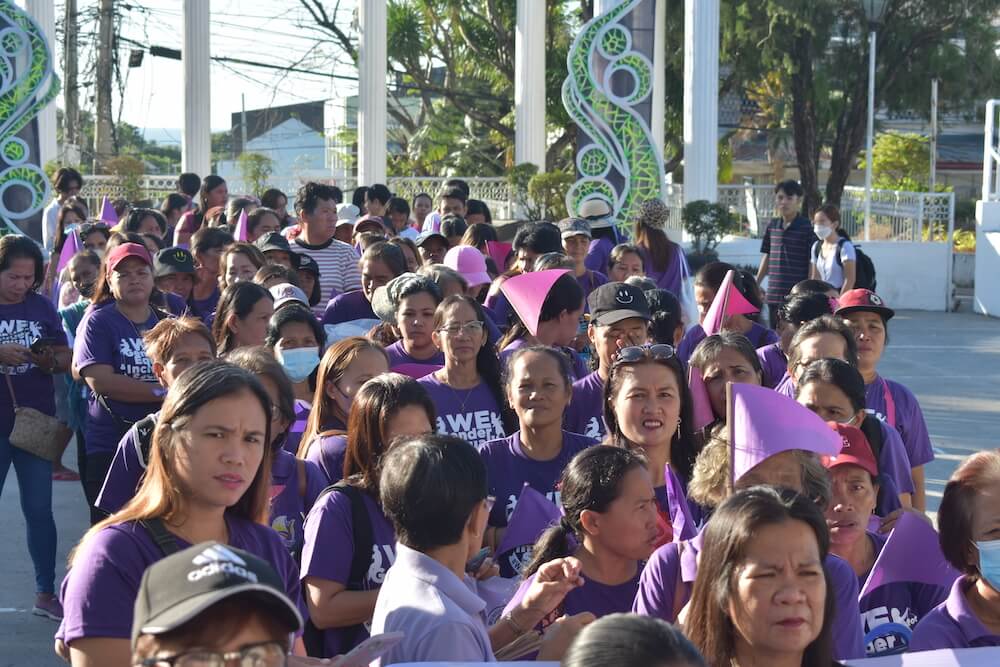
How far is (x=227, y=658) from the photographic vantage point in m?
2.22

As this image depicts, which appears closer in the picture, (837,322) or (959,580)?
(959,580)

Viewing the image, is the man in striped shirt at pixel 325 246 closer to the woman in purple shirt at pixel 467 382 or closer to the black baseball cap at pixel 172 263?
the black baseball cap at pixel 172 263

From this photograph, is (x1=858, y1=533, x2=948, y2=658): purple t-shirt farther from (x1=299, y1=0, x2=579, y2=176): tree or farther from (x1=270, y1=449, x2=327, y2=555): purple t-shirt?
(x1=299, y1=0, x2=579, y2=176): tree

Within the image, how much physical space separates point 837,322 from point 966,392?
26.9 feet

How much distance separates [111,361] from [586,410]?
2160 mm

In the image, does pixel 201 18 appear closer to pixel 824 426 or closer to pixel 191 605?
pixel 824 426

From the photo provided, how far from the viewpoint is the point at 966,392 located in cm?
1365

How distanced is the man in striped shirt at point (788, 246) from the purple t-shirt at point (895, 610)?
8.32 meters

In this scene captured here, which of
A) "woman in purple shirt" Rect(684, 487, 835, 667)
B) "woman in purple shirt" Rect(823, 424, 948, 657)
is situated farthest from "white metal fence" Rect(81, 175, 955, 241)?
"woman in purple shirt" Rect(684, 487, 835, 667)

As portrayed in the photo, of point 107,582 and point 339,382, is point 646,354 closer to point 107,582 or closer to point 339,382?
point 339,382

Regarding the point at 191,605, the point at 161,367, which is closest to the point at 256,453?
the point at 191,605

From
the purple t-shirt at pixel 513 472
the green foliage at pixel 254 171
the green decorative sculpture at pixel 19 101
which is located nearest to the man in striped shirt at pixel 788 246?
the purple t-shirt at pixel 513 472

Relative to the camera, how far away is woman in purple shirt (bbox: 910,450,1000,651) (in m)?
3.63

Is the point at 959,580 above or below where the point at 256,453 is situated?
below
